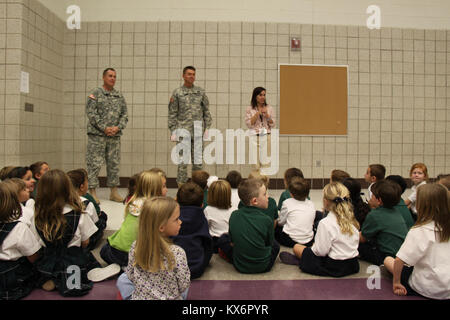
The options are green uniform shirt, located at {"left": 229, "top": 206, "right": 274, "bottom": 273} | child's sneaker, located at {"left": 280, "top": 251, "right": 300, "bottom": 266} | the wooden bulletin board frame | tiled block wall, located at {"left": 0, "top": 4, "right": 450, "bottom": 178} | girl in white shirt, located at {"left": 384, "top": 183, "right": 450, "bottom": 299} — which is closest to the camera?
girl in white shirt, located at {"left": 384, "top": 183, "right": 450, "bottom": 299}

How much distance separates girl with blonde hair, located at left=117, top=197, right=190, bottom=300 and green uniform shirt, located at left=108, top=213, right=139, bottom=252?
2.06 ft

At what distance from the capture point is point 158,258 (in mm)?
1595

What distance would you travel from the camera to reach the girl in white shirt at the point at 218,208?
2699mm

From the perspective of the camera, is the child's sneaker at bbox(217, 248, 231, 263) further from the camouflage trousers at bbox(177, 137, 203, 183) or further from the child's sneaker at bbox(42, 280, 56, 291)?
the camouflage trousers at bbox(177, 137, 203, 183)

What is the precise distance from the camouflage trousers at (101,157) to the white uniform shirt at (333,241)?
2.99 meters

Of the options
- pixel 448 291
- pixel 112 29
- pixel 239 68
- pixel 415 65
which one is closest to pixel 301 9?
pixel 239 68

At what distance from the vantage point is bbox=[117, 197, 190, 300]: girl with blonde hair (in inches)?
62.7

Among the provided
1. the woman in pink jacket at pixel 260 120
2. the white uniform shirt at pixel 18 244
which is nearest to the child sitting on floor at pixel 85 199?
the white uniform shirt at pixel 18 244

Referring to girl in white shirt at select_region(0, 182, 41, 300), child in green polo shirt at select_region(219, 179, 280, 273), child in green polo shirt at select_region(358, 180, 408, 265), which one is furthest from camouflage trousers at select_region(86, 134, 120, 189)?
child in green polo shirt at select_region(358, 180, 408, 265)

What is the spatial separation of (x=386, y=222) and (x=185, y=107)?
302 centimetres

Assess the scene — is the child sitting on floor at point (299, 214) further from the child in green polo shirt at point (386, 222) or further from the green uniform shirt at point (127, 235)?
the green uniform shirt at point (127, 235)

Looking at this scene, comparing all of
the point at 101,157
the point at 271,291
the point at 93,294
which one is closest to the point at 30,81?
the point at 101,157

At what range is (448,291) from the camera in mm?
1920

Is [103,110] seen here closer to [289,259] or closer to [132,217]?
[132,217]
